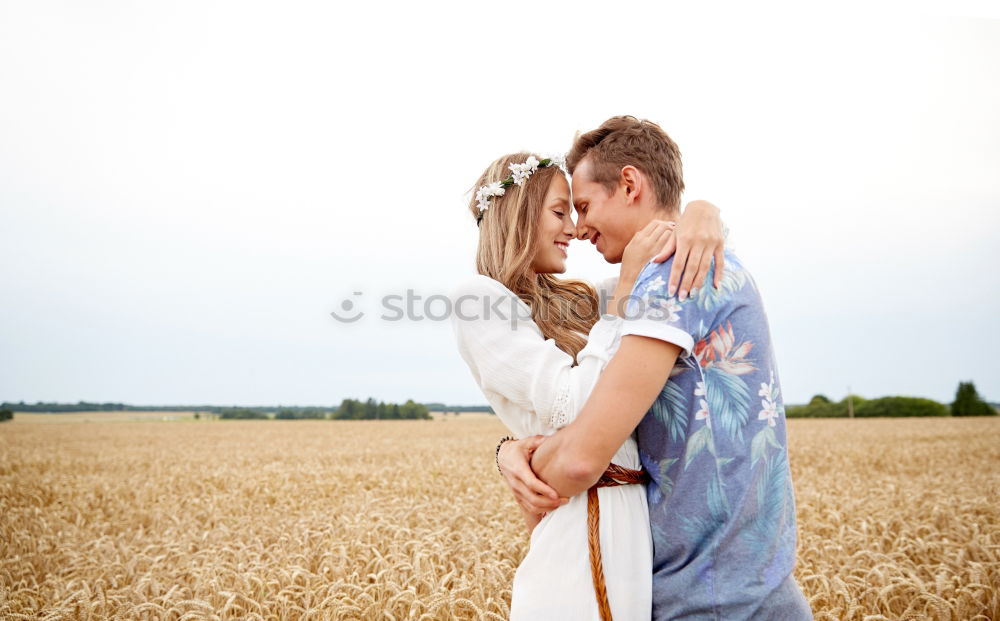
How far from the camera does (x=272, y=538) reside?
6.91 metres

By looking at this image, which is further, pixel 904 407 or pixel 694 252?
pixel 904 407

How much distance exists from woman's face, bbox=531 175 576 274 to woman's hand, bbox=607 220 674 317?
1.68 ft

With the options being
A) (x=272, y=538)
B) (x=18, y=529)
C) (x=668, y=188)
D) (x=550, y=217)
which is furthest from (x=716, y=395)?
(x=18, y=529)

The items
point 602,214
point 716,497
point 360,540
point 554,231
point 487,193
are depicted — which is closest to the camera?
point 716,497

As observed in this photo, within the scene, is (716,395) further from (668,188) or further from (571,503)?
(668,188)

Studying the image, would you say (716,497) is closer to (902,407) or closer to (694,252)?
(694,252)

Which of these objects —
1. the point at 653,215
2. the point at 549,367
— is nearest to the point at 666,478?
the point at 549,367

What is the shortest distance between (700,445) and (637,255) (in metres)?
0.60

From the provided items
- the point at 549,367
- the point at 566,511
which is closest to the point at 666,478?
the point at 566,511

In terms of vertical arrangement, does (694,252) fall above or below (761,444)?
above

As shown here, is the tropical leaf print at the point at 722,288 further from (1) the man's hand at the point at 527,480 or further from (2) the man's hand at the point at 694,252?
(1) the man's hand at the point at 527,480

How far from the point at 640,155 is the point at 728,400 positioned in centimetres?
92

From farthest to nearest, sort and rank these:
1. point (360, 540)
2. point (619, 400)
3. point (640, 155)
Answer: point (360, 540) < point (640, 155) < point (619, 400)

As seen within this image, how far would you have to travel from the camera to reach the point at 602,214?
2.29 m
